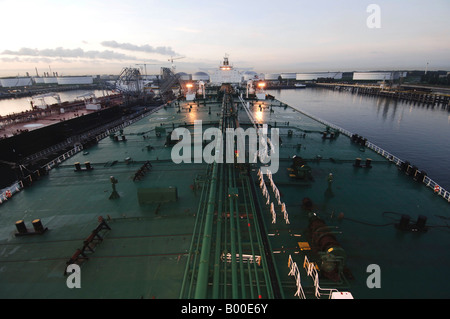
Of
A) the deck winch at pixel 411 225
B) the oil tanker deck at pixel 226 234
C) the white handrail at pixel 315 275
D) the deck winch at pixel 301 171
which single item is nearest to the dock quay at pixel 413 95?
the deck winch at pixel 301 171

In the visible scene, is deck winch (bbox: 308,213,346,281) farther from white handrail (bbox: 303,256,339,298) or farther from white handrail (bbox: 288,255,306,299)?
white handrail (bbox: 288,255,306,299)

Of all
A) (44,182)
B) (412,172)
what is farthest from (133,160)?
(412,172)

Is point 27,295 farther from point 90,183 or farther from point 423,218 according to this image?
point 423,218

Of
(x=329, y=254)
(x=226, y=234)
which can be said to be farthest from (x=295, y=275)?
(x=226, y=234)

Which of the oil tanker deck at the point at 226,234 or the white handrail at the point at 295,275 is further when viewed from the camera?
the oil tanker deck at the point at 226,234

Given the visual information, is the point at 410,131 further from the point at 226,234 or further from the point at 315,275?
the point at 226,234

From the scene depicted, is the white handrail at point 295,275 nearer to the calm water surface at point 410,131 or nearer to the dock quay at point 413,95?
the calm water surface at point 410,131

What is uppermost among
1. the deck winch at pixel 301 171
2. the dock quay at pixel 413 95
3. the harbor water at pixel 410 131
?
the dock quay at pixel 413 95

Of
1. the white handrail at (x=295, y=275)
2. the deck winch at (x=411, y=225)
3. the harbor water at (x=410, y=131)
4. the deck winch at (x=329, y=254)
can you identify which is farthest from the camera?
the harbor water at (x=410, y=131)

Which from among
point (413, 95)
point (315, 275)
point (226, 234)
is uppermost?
point (413, 95)
